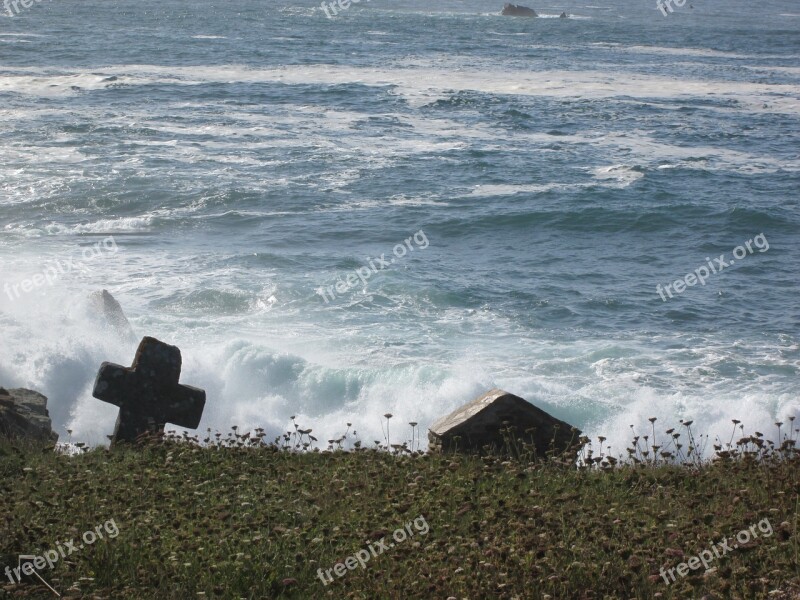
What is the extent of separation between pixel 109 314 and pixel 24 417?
6.41 meters

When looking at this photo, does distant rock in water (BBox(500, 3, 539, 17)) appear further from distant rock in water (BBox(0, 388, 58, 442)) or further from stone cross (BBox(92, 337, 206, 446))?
stone cross (BBox(92, 337, 206, 446))

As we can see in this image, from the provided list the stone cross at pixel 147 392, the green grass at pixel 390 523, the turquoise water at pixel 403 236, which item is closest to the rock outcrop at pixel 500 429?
the green grass at pixel 390 523

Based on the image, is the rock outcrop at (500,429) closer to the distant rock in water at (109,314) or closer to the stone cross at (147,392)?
the stone cross at (147,392)

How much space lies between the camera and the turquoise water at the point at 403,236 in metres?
16.2

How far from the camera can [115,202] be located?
2847 cm

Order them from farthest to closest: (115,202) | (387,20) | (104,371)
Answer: (387,20) → (115,202) → (104,371)

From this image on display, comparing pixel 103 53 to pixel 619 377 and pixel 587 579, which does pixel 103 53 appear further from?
pixel 587 579

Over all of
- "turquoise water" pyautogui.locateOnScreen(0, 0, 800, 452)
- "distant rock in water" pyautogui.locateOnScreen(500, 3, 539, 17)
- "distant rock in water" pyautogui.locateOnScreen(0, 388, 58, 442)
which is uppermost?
"distant rock in water" pyautogui.locateOnScreen(500, 3, 539, 17)

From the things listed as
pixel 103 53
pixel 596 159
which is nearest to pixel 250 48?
pixel 103 53

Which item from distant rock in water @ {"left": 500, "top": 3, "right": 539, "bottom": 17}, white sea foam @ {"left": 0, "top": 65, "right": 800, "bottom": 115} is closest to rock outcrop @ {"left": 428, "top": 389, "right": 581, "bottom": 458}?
white sea foam @ {"left": 0, "top": 65, "right": 800, "bottom": 115}

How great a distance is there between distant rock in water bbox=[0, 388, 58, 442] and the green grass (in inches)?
27.2

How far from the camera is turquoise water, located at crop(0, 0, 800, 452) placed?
16.2 metres

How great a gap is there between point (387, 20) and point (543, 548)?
100033 millimetres

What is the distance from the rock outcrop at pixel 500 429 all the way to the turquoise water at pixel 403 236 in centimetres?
403
